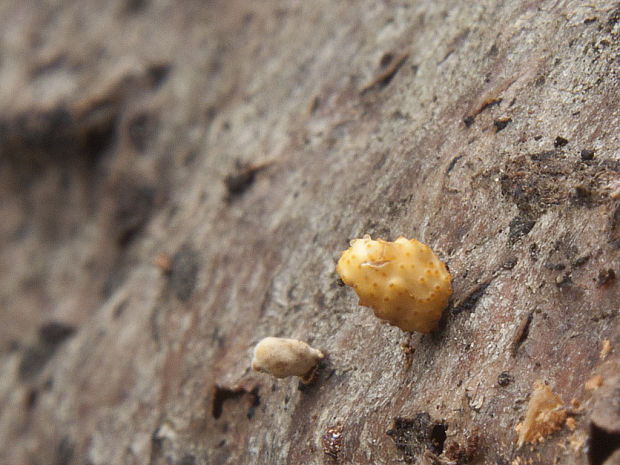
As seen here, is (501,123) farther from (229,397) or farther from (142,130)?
(142,130)

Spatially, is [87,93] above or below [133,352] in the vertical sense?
above

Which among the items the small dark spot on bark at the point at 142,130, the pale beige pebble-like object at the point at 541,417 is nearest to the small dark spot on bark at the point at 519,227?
the pale beige pebble-like object at the point at 541,417

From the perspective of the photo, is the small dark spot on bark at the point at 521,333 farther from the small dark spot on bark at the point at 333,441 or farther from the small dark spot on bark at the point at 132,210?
the small dark spot on bark at the point at 132,210

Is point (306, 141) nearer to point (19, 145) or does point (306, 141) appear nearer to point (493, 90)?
point (493, 90)

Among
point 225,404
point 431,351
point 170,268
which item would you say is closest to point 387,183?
point 431,351

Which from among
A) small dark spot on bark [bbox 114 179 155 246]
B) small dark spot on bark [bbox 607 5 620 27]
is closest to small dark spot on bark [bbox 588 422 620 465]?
small dark spot on bark [bbox 607 5 620 27]

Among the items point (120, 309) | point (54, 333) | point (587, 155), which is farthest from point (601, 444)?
point (54, 333)
